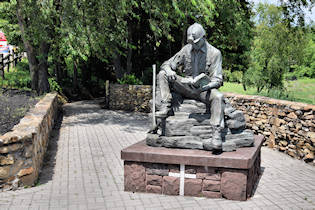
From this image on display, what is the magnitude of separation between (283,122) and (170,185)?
424 cm

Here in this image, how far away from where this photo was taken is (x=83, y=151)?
25.3 feet

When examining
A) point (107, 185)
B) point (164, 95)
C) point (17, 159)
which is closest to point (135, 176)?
point (107, 185)

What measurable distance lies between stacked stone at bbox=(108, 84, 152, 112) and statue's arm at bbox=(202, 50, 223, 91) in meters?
9.69

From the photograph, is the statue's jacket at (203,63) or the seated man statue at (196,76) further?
the statue's jacket at (203,63)

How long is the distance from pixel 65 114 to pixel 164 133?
9.34 meters

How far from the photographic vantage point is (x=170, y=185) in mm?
4930

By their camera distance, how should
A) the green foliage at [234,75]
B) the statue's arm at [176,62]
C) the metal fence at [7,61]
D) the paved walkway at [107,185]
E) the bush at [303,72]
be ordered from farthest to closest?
the bush at [303,72] → the green foliage at [234,75] → the metal fence at [7,61] → the statue's arm at [176,62] → the paved walkway at [107,185]

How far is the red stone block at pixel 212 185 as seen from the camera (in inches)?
188

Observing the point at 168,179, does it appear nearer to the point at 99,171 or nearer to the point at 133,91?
the point at 99,171

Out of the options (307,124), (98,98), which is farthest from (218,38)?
(307,124)

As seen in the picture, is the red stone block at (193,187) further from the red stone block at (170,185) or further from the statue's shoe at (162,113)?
the statue's shoe at (162,113)

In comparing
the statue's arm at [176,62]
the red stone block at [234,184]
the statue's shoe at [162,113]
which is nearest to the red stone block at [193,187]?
the red stone block at [234,184]

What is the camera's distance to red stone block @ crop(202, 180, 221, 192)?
478cm

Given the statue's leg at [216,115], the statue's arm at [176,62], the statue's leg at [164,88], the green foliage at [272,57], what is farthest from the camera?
the green foliage at [272,57]
